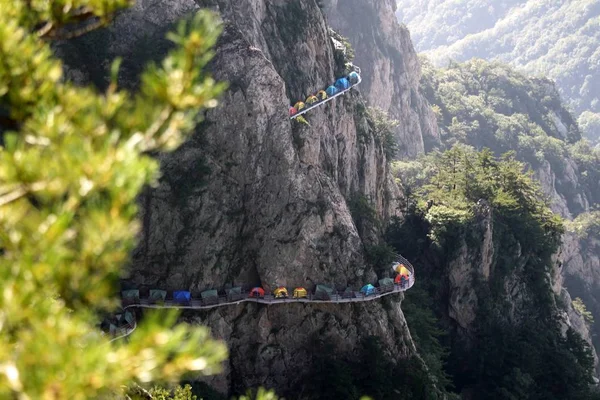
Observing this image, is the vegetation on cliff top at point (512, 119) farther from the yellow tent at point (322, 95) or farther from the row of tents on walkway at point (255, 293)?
the row of tents on walkway at point (255, 293)

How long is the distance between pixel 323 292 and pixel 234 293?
4867 mm

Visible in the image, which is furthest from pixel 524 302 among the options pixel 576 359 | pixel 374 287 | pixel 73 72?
pixel 73 72

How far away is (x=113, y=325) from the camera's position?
27078 mm

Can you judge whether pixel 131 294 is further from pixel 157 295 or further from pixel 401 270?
pixel 401 270

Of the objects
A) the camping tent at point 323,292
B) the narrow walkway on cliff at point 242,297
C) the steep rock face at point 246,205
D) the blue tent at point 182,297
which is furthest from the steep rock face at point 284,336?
the steep rock face at point 246,205

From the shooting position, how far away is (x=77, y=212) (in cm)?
486

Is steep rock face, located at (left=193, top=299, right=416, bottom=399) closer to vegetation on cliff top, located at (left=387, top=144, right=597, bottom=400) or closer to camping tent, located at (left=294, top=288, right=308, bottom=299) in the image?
camping tent, located at (left=294, top=288, right=308, bottom=299)

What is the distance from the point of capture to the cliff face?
3198 cm

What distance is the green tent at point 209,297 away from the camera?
102ft

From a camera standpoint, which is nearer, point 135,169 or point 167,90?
point 135,169

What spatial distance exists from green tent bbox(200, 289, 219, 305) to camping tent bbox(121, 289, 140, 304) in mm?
3279

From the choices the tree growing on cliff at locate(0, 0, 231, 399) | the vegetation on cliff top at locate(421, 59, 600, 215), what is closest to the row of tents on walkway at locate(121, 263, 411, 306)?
the tree growing on cliff at locate(0, 0, 231, 399)

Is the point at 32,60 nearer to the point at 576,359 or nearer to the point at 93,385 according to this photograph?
the point at 93,385

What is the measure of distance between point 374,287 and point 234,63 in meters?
15.1
